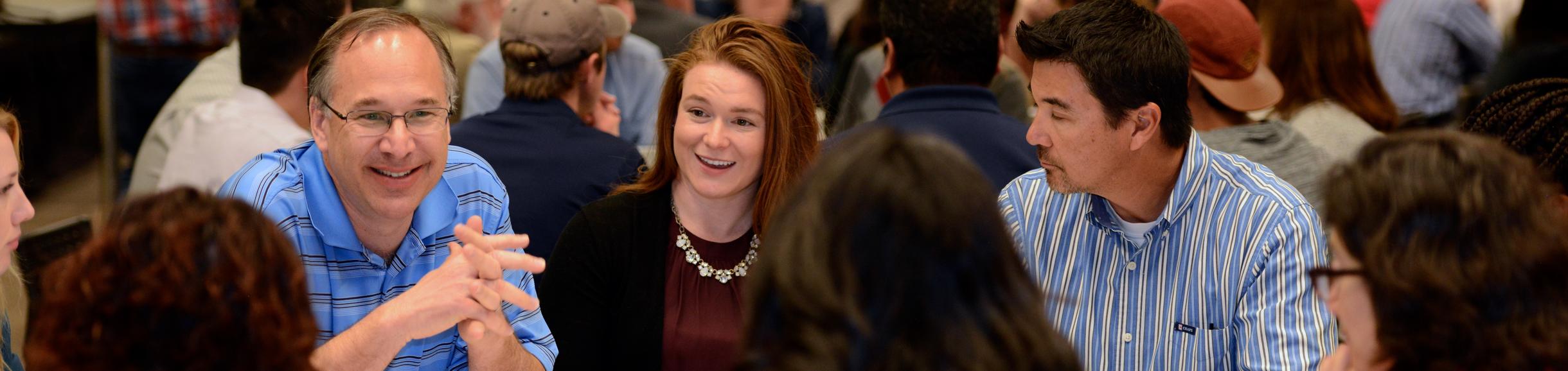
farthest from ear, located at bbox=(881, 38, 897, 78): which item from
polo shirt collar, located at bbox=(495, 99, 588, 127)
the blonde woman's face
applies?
the blonde woman's face

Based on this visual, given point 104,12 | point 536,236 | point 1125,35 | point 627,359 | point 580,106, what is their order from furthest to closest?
point 104,12, point 580,106, point 536,236, point 627,359, point 1125,35

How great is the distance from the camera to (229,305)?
3.91ft

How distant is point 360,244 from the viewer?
1967 mm

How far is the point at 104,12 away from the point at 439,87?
336 centimetres

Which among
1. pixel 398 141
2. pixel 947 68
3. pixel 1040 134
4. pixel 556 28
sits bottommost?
pixel 947 68

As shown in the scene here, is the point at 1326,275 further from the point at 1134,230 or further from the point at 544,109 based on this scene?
the point at 544,109

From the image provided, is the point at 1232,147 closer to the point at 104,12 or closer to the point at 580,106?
the point at 580,106

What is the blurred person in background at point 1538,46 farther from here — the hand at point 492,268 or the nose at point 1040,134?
the hand at point 492,268

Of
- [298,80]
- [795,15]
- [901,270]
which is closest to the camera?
[901,270]

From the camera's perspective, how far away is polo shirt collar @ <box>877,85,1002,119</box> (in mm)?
3121

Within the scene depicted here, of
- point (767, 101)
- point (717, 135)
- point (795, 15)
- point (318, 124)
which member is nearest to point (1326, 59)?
point (767, 101)

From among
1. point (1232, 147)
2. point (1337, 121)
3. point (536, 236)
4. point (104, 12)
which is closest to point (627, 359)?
point (536, 236)

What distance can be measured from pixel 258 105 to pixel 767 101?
4.89 feet

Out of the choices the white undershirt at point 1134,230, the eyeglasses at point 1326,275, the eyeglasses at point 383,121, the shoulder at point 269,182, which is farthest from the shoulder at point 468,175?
the eyeglasses at point 1326,275
